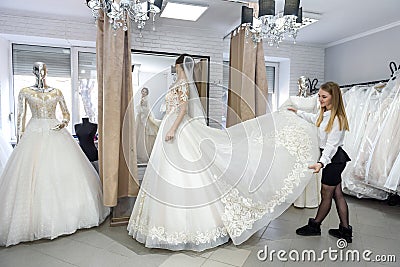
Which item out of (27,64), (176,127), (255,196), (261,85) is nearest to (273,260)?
(255,196)

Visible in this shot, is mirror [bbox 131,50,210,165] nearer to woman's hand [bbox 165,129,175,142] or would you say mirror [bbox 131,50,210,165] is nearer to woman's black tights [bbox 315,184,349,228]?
woman's hand [bbox 165,129,175,142]

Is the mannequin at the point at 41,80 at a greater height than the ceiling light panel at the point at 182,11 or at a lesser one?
lesser

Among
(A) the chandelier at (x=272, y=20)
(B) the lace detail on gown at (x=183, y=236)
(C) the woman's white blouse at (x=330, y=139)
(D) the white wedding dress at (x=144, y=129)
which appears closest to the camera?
(B) the lace detail on gown at (x=183, y=236)

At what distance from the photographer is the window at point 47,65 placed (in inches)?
151

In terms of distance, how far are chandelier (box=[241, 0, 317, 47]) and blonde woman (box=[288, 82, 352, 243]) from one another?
0.64m

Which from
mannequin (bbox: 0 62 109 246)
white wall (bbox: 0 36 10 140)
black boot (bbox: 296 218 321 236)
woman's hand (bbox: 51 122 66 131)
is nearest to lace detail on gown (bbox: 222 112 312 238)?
black boot (bbox: 296 218 321 236)

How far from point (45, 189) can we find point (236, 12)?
2.63m

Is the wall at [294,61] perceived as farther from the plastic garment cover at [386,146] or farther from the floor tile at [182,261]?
the floor tile at [182,261]

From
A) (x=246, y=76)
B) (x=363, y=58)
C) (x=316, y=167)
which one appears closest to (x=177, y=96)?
(x=246, y=76)

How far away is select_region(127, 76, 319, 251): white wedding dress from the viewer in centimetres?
221

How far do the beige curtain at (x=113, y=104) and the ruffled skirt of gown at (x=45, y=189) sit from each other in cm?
22

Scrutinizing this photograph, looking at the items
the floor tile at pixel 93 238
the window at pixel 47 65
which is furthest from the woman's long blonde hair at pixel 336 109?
the window at pixel 47 65

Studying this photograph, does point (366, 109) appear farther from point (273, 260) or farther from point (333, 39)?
point (273, 260)

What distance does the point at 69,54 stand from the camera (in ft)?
12.9
